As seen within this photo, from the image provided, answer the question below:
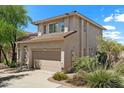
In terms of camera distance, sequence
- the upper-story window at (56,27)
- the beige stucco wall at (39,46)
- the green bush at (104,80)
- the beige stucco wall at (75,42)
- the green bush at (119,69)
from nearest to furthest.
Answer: the green bush at (104,80)
the green bush at (119,69)
the beige stucco wall at (75,42)
the beige stucco wall at (39,46)
the upper-story window at (56,27)

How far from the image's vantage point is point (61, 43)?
56.4 ft

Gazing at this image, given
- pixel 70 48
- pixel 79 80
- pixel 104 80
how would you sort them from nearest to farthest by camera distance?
pixel 104 80 → pixel 79 80 → pixel 70 48

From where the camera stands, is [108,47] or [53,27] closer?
[108,47]

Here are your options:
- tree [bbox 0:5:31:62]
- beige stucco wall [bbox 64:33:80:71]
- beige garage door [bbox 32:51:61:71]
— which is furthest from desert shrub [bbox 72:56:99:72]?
tree [bbox 0:5:31:62]

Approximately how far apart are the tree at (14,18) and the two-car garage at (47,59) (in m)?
3.58

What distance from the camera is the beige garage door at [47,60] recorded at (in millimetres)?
18053

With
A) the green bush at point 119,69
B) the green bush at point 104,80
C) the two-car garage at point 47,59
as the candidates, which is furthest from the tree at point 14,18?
the green bush at point 119,69

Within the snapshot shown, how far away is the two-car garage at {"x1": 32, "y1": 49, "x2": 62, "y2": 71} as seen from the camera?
1802 centimetres

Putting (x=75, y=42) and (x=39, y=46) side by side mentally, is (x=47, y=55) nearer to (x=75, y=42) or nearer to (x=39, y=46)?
(x=39, y=46)

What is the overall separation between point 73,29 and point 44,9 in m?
3.72

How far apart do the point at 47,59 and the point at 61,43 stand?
9.82 feet

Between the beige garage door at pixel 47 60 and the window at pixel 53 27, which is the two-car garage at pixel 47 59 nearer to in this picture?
the beige garage door at pixel 47 60

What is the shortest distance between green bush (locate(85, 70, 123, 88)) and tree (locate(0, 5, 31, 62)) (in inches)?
504

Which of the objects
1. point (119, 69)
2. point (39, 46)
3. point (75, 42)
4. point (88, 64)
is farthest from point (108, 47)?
point (119, 69)
